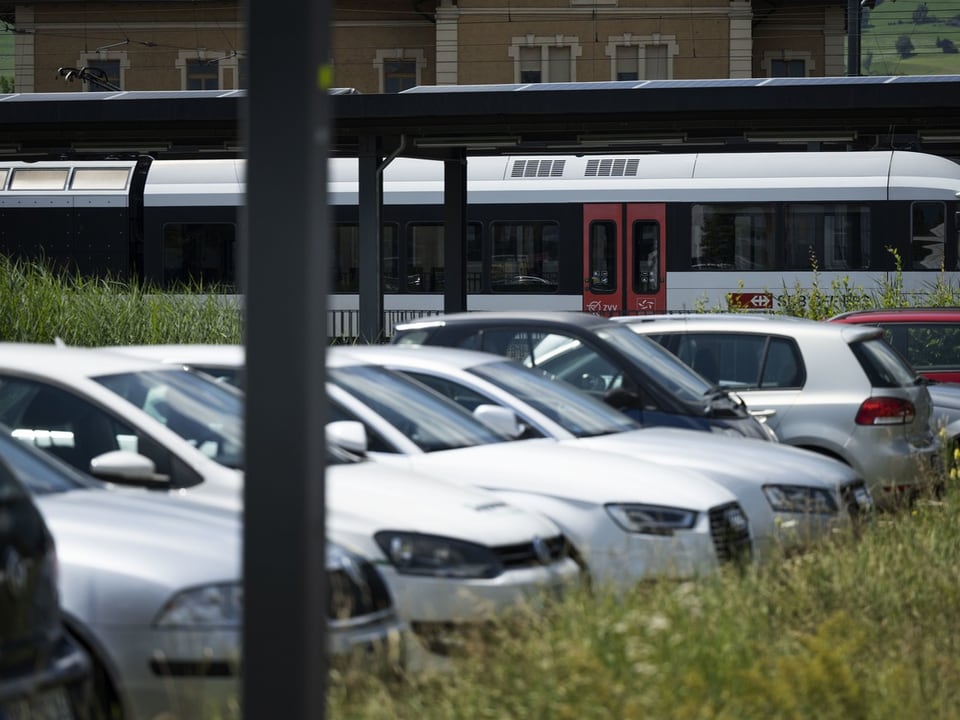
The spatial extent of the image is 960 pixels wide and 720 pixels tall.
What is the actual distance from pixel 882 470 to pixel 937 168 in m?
16.1

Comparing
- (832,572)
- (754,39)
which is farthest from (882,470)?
(754,39)

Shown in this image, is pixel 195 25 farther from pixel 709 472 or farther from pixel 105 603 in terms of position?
pixel 105 603

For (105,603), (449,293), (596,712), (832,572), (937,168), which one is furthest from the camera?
(937,168)

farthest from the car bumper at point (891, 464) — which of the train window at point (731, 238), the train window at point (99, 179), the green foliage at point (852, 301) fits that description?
the train window at point (99, 179)

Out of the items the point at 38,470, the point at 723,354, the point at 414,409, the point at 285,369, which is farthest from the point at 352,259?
the point at 285,369

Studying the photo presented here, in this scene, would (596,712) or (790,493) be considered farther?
(790,493)

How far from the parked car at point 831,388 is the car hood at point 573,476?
3451 mm

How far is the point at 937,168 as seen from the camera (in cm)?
2609

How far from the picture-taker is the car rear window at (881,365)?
450 inches

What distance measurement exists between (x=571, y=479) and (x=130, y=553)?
3.01 metres

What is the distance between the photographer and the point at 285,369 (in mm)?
3629

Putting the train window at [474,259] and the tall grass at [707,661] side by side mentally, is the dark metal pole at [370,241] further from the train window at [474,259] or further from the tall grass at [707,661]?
the tall grass at [707,661]

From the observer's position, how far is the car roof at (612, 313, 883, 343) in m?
11.7

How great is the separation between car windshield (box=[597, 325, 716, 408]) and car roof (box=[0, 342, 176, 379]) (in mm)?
4250
